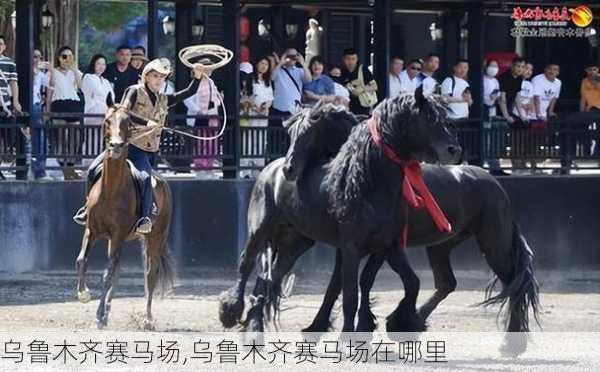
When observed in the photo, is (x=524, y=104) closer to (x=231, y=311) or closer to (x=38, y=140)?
(x=38, y=140)

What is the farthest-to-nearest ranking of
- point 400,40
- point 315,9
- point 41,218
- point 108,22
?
point 108,22
point 400,40
point 315,9
point 41,218

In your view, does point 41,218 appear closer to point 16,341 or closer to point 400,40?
point 16,341

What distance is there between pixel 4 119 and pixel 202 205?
2.67m

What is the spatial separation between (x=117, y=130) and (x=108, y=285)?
146 centimetres

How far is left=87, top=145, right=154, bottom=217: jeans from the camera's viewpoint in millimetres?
16495

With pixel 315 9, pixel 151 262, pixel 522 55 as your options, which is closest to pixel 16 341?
pixel 151 262

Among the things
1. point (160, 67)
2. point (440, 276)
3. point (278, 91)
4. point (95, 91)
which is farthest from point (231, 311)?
point (278, 91)

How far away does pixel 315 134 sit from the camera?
1440 cm

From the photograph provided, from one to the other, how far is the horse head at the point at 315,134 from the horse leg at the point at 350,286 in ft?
3.22

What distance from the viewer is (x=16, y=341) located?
45.9 ft

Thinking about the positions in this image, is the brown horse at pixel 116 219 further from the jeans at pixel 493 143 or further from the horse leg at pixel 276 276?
the jeans at pixel 493 143

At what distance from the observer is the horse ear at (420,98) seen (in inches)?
528

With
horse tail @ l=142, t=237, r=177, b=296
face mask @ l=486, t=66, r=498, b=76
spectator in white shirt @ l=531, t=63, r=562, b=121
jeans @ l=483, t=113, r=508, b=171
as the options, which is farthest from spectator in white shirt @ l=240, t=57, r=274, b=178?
horse tail @ l=142, t=237, r=177, b=296

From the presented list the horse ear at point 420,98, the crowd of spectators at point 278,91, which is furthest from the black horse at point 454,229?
the crowd of spectators at point 278,91
